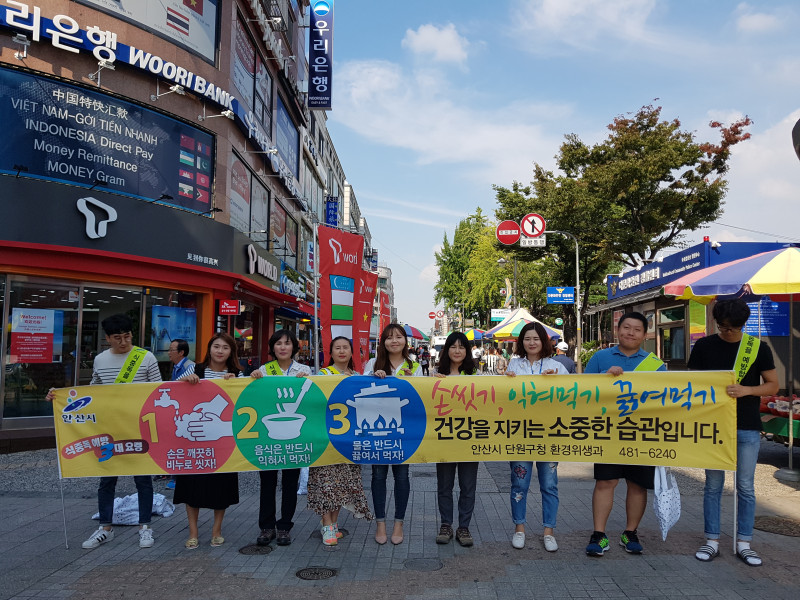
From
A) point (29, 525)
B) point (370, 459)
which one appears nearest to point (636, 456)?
point (370, 459)

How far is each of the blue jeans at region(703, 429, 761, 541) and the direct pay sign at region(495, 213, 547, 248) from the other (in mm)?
22910

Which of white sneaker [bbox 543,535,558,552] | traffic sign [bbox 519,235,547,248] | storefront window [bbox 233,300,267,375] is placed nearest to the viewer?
white sneaker [bbox 543,535,558,552]

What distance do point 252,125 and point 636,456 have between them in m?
15.3

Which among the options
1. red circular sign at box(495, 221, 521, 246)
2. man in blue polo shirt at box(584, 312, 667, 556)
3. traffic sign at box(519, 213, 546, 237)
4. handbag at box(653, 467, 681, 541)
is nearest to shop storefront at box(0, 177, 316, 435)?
man in blue polo shirt at box(584, 312, 667, 556)

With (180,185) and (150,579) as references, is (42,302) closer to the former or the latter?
(180,185)

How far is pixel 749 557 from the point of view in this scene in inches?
181

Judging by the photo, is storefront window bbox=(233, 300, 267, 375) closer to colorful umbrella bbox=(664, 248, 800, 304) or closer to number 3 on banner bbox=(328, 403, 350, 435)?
number 3 on banner bbox=(328, 403, 350, 435)

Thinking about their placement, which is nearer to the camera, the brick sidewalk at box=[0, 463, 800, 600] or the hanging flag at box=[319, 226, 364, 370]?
the brick sidewalk at box=[0, 463, 800, 600]

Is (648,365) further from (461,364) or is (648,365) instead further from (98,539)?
(98,539)

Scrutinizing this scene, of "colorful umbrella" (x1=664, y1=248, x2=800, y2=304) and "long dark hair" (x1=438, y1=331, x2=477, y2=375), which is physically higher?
"colorful umbrella" (x1=664, y1=248, x2=800, y2=304)

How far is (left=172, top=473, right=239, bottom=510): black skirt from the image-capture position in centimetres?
505

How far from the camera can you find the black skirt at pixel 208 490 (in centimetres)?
505

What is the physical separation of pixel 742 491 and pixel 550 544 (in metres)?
1.59

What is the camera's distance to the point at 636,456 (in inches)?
196
